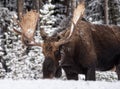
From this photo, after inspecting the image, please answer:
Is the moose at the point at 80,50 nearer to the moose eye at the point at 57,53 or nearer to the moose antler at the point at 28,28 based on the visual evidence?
the moose eye at the point at 57,53

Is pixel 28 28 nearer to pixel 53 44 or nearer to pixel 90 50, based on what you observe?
pixel 53 44

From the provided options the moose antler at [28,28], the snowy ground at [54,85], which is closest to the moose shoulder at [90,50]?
the moose antler at [28,28]

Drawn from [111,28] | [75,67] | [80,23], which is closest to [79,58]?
[75,67]

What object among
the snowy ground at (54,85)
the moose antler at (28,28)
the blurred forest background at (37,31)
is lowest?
the blurred forest background at (37,31)

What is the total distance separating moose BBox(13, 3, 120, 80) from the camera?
12766mm

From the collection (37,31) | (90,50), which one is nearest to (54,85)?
(90,50)

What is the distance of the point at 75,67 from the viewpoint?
13641mm

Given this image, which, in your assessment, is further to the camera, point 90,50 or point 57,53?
point 90,50

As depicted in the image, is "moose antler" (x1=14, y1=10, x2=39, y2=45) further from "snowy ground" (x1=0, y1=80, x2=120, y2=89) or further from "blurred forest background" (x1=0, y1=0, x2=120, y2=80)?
"snowy ground" (x1=0, y1=80, x2=120, y2=89)

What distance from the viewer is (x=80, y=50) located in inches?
543

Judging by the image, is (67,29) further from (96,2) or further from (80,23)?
(96,2)

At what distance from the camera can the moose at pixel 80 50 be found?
41.9ft

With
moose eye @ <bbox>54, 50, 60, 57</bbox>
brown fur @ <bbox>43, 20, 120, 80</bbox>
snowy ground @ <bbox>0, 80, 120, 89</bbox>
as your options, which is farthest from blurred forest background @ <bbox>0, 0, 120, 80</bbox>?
snowy ground @ <bbox>0, 80, 120, 89</bbox>

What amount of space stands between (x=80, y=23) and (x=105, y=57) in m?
1.42
